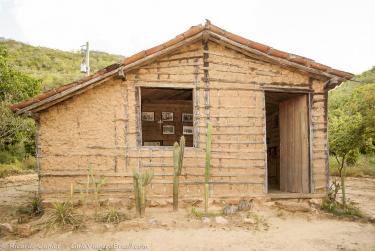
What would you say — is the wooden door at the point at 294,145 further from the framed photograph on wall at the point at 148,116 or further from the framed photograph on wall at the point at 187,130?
the framed photograph on wall at the point at 148,116

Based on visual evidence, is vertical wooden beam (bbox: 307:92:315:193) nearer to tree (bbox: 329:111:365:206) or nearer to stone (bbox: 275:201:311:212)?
stone (bbox: 275:201:311:212)

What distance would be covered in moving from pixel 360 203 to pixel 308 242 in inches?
185

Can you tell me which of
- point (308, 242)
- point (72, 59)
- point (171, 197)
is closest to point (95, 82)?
point (171, 197)

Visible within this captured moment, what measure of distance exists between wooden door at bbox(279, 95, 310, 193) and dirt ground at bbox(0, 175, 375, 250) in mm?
1002

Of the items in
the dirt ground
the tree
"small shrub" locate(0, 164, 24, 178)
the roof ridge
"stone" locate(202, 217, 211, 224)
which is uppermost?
the roof ridge

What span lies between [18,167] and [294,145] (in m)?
14.4

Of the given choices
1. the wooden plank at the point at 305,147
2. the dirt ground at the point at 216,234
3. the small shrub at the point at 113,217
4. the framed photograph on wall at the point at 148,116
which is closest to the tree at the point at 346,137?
the wooden plank at the point at 305,147

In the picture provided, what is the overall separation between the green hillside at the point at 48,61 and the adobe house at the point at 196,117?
22.6m

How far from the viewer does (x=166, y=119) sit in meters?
10.9

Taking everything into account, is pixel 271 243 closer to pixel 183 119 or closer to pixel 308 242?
pixel 308 242

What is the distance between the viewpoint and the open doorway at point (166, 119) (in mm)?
10750

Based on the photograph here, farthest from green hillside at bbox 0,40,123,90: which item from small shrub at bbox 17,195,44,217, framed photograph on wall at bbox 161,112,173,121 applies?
small shrub at bbox 17,195,44,217

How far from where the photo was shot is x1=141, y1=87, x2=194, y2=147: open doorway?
10750mm

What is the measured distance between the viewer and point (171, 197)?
24.7 ft
